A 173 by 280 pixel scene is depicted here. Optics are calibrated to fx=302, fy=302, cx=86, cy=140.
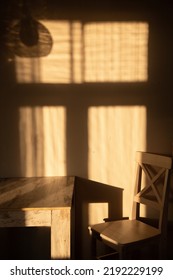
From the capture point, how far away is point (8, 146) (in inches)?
98.0

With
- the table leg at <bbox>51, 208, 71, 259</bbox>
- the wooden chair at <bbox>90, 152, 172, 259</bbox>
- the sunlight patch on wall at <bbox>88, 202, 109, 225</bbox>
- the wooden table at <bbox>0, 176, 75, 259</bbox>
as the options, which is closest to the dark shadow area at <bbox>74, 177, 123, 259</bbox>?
the sunlight patch on wall at <bbox>88, 202, 109, 225</bbox>

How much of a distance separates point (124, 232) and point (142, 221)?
0.43m

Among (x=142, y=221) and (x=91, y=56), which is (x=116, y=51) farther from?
(x=142, y=221)

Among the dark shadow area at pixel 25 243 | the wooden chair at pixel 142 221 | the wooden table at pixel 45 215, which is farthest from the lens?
the dark shadow area at pixel 25 243

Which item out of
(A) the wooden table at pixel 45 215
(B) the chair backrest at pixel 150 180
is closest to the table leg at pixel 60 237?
(A) the wooden table at pixel 45 215

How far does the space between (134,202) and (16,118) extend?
1171 mm

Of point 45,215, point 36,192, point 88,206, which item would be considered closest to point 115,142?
point 88,206

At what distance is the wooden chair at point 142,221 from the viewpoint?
79.0 inches

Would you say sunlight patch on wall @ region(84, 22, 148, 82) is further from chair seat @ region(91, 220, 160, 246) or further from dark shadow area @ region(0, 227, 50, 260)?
dark shadow area @ region(0, 227, 50, 260)

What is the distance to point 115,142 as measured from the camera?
2521mm

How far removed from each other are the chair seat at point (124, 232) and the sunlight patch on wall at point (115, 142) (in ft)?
1.07

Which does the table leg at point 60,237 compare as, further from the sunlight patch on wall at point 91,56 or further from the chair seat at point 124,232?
the sunlight patch on wall at point 91,56

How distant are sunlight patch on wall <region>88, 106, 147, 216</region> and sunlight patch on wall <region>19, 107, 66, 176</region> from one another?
241 millimetres
